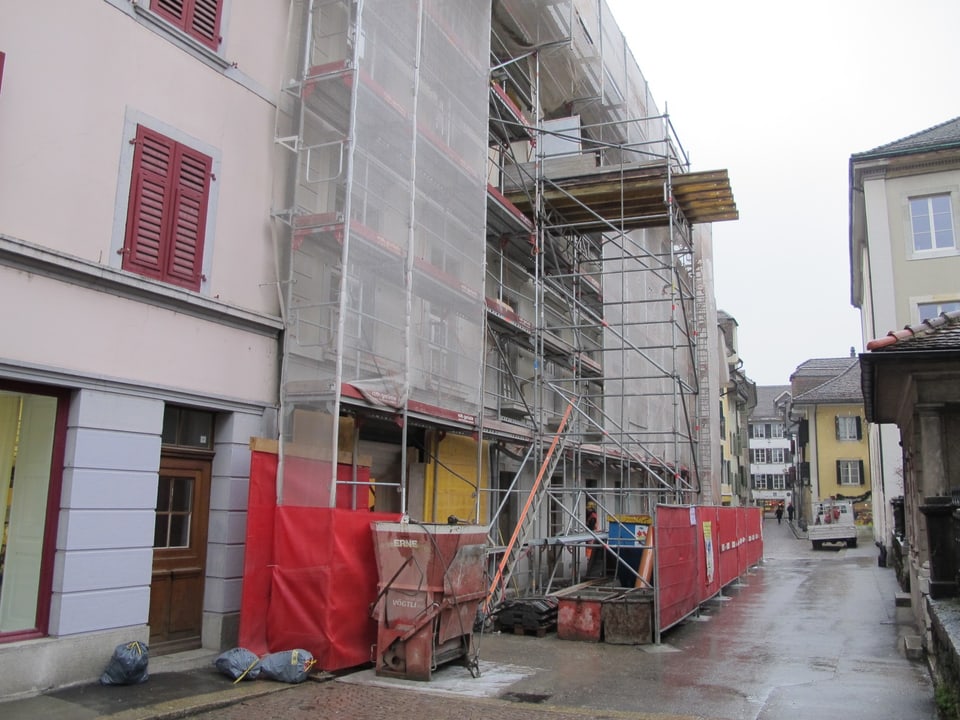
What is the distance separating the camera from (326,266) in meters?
11.4

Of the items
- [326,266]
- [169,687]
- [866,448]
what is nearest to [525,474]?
[326,266]

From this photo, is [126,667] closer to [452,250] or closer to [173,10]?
[173,10]

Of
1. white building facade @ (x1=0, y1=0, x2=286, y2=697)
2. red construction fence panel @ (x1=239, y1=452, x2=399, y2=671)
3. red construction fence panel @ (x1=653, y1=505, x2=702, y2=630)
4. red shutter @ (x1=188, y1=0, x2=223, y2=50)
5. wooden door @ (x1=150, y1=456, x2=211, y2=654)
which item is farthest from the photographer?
red construction fence panel @ (x1=653, y1=505, x2=702, y2=630)

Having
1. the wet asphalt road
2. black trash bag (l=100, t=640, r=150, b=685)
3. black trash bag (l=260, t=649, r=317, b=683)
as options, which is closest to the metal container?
the wet asphalt road

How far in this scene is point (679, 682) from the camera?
9477 mm

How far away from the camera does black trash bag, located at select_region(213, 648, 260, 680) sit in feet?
29.0

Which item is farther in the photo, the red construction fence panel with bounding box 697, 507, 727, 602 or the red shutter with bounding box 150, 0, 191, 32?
the red construction fence panel with bounding box 697, 507, 727, 602

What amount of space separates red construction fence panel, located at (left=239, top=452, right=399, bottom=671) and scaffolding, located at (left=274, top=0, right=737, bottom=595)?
0.52 metres

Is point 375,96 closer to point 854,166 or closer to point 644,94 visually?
point 644,94

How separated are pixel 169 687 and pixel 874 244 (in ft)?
79.2

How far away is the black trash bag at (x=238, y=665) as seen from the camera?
8.85 m

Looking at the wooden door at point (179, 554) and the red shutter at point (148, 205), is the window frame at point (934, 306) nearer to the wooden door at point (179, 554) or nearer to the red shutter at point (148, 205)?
the wooden door at point (179, 554)

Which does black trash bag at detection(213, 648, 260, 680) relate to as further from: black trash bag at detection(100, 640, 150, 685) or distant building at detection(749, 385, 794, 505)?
distant building at detection(749, 385, 794, 505)

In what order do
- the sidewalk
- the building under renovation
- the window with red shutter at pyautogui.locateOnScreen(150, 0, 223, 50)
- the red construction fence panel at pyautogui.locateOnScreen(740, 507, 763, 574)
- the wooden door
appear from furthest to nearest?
the red construction fence panel at pyautogui.locateOnScreen(740, 507, 763, 574) → the window with red shutter at pyautogui.locateOnScreen(150, 0, 223, 50) → the wooden door → the building under renovation → the sidewalk
